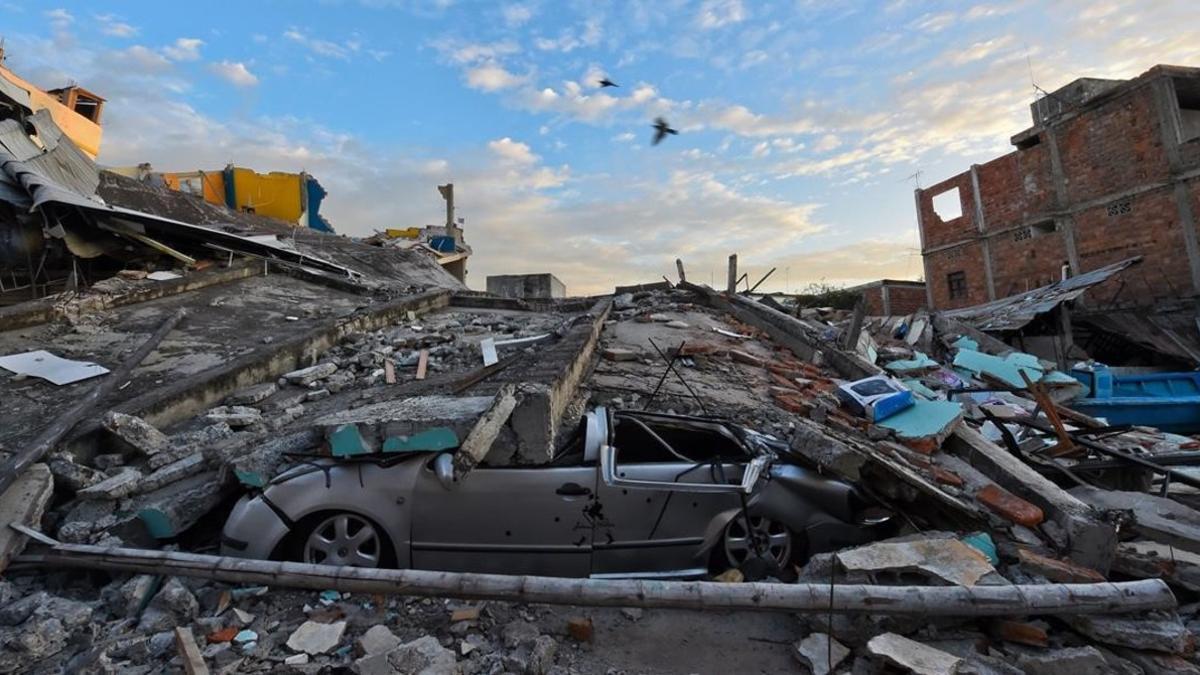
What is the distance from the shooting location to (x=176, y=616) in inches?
104

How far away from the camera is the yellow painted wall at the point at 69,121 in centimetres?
1802

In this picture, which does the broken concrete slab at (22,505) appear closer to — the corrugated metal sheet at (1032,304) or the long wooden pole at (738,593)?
the long wooden pole at (738,593)

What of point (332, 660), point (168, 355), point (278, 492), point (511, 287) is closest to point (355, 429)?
point (278, 492)

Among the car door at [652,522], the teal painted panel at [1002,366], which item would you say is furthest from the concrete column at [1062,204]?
the car door at [652,522]

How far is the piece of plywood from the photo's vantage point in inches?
213

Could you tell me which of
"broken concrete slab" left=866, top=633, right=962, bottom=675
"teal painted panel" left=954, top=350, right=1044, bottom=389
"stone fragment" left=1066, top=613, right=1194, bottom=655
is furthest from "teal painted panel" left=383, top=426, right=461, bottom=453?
"teal painted panel" left=954, top=350, right=1044, bottom=389

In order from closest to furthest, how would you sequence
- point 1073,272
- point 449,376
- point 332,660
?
1. point 332,660
2. point 449,376
3. point 1073,272

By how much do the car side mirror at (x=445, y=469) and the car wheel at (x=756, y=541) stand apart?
5.82 feet

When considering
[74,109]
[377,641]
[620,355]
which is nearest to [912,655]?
[377,641]

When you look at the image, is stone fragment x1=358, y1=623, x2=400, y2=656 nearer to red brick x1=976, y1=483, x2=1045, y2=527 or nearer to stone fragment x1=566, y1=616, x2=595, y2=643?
stone fragment x1=566, y1=616, x2=595, y2=643

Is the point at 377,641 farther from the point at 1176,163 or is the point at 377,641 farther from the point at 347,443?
the point at 1176,163

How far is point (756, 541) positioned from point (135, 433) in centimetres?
482

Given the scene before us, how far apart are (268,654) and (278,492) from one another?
3.31 feet

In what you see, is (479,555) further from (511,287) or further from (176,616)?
(511,287)
